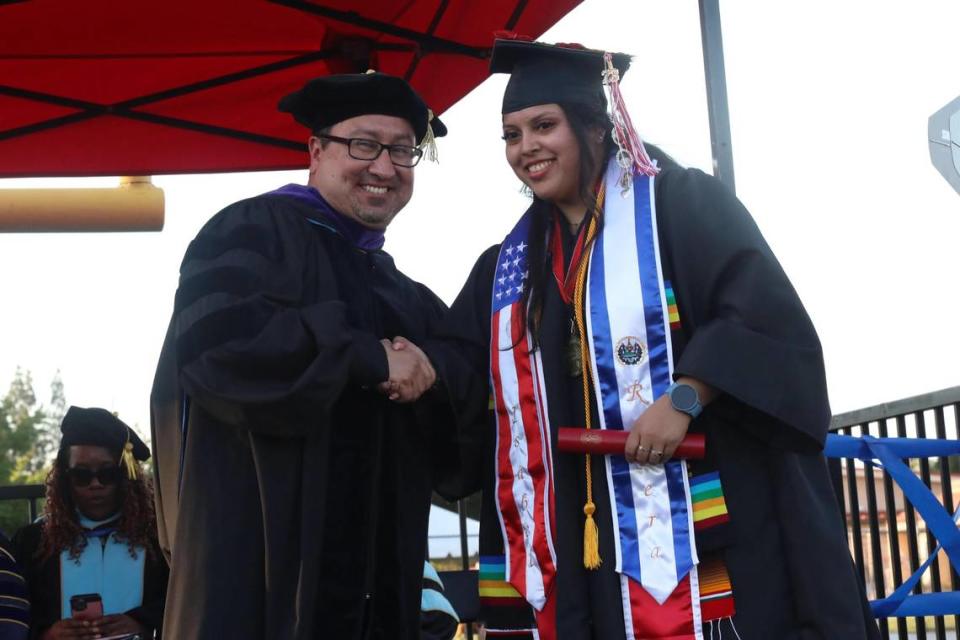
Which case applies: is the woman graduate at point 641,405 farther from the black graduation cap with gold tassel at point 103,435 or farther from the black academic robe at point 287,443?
the black graduation cap with gold tassel at point 103,435

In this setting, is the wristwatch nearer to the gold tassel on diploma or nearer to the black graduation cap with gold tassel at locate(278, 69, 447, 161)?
the gold tassel on diploma

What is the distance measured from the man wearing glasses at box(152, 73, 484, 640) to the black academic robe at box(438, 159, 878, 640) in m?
0.50

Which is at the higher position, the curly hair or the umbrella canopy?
the umbrella canopy

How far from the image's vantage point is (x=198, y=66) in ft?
19.2

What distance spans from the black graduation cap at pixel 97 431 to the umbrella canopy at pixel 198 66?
153 centimetres

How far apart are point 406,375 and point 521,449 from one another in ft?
1.32

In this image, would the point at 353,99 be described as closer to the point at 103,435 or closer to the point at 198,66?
the point at 103,435

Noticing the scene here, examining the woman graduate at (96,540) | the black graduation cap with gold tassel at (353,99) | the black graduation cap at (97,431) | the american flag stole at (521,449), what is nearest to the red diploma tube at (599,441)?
the american flag stole at (521,449)

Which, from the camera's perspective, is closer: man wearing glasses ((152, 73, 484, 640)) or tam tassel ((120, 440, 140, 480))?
man wearing glasses ((152, 73, 484, 640))

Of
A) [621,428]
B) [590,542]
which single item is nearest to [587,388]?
[621,428]

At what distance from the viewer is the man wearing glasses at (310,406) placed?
123 inches

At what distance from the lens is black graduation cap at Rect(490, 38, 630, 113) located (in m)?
3.22

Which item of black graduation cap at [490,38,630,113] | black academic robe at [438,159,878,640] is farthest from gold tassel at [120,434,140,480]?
black graduation cap at [490,38,630,113]

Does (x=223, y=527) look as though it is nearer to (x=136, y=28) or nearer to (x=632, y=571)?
(x=632, y=571)
